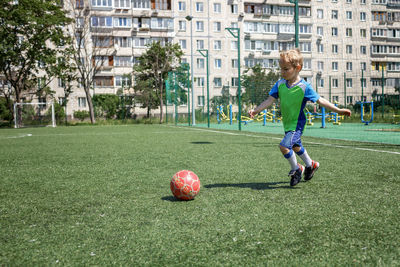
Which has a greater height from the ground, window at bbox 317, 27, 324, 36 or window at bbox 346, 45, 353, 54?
window at bbox 317, 27, 324, 36

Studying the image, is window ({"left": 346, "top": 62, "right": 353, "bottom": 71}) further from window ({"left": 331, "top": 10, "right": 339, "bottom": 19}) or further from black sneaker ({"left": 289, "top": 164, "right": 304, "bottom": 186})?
black sneaker ({"left": 289, "top": 164, "right": 304, "bottom": 186})

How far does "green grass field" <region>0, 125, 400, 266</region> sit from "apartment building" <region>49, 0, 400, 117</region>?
143 ft

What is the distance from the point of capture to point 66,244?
8.41 ft

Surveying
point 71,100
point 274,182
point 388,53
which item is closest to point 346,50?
point 388,53

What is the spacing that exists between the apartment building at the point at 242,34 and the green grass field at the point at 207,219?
4372cm

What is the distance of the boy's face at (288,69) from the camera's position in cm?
440

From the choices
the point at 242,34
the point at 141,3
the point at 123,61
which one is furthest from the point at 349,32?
the point at 123,61

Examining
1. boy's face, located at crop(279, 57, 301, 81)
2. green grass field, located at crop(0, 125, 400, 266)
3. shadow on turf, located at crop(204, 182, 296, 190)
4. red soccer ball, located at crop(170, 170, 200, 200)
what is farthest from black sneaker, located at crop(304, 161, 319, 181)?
red soccer ball, located at crop(170, 170, 200, 200)

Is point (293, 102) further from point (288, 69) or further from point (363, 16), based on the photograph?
point (363, 16)

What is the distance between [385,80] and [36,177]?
97.5 feet

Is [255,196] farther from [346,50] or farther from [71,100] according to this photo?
[346,50]

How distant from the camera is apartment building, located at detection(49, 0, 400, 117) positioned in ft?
169

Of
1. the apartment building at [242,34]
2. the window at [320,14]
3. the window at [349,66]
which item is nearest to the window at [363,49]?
the apartment building at [242,34]

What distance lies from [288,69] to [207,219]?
88.3 inches
